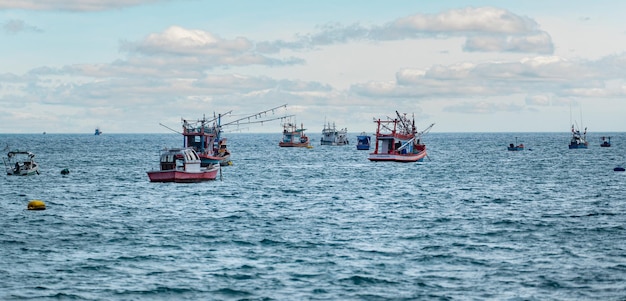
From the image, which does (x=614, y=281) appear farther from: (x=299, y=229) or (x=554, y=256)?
(x=299, y=229)

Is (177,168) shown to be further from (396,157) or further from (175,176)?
(396,157)

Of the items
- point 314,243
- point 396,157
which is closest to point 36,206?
A: point 314,243

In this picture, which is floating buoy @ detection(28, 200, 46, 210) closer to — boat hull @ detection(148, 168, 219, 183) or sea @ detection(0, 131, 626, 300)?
Answer: sea @ detection(0, 131, 626, 300)

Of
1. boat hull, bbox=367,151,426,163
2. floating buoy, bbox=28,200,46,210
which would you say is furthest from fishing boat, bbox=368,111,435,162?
floating buoy, bbox=28,200,46,210

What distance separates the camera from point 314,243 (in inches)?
1826

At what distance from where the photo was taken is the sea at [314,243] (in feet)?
114

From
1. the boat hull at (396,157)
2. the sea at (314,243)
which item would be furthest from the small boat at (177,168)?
the boat hull at (396,157)

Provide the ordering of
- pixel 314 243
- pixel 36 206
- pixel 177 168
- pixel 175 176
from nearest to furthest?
pixel 314 243, pixel 36 206, pixel 175 176, pixel 177 168

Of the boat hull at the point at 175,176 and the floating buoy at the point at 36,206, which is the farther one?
the boat hull at the point at 175,176

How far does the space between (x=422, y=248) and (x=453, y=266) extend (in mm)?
5593

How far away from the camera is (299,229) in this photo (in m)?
52.7

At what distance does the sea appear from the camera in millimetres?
34656

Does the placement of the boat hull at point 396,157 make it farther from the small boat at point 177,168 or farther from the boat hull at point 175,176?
the small boat at point 177,168

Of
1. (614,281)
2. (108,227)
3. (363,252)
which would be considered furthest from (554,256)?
(108,227)
